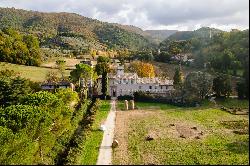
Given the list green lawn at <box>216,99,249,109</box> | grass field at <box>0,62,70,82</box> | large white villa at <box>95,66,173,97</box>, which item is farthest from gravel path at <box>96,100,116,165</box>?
grass field at <box>0,62,70,82</box>

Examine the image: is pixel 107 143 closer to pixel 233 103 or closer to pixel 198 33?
pixel 233 103

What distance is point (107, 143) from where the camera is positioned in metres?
39.8

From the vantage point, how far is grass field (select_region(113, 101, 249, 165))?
33.5 metres

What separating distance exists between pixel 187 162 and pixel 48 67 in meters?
66.8

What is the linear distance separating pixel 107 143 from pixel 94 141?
1636 millimetres

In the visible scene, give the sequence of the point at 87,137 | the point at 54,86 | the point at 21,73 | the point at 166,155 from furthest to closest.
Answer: the point at 21,73
the point at 54,86
the point at 87,137
the point at 166,155

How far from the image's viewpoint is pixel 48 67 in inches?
3711

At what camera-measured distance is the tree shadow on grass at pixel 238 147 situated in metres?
36.3

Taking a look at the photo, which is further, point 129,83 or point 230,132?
point 129,83

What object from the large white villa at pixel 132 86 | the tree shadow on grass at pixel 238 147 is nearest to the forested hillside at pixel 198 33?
the large white villa at pixel 132 86

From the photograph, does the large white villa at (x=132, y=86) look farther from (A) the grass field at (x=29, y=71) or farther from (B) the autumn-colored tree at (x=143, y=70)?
(A) the grass field at (x=29, y=71)

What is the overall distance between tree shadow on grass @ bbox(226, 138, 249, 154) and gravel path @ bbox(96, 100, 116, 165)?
10927mm

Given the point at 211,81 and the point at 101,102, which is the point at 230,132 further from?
the point at 101,102

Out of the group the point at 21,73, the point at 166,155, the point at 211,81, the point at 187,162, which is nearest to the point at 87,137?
the point at 166,155
